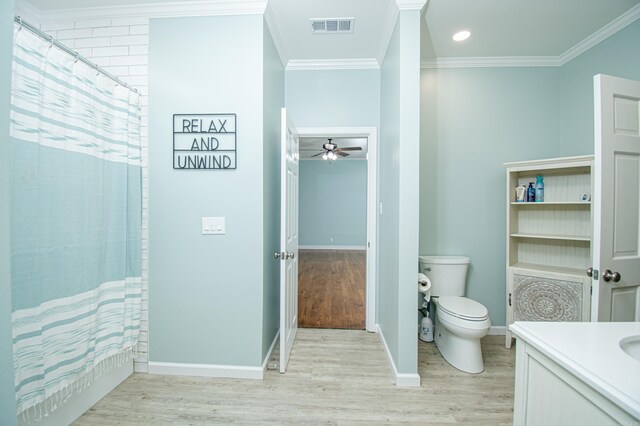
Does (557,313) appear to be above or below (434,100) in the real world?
below

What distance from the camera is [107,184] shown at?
5.51 feet

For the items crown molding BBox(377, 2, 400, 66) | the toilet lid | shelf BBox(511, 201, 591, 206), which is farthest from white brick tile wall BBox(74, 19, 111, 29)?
shelf BBox(511, 201, 591, 206)

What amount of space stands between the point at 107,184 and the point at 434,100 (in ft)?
9.43

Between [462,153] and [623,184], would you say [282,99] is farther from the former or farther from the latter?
[623,184]

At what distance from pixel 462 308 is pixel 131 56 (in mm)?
3300

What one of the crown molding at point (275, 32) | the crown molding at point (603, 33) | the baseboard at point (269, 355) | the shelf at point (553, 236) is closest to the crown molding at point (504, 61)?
the crown molding at point (603, 33)

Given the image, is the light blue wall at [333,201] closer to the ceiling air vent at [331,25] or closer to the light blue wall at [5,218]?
the ceiling air vent at [331,25]

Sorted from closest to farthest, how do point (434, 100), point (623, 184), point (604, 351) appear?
point (604, 351), point (623, 184), point (434, 100)

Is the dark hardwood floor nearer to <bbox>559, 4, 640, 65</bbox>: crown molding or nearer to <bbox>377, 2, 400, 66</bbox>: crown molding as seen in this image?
<bbox>377, 2, 400, 66</bbox>: crown molding

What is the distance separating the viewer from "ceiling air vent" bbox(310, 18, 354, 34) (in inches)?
80.6

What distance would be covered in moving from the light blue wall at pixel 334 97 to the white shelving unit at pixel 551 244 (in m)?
1.46

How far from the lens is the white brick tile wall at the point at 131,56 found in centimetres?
195

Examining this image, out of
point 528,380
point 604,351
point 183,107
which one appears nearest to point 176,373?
point 183,107

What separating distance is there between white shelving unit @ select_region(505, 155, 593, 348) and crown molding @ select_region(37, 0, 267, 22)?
258 centimetres
